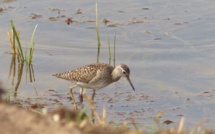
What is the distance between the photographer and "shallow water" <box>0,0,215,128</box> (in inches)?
492

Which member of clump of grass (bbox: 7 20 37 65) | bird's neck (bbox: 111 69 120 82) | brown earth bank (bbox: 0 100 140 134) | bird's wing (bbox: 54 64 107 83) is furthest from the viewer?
clump of grass (bbox: 7 20 37 65)

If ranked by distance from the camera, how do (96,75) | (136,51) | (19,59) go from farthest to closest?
1. (136,51)
2. (19,59)
3. (96,75)

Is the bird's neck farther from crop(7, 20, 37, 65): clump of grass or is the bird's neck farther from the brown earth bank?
the brown earth bank

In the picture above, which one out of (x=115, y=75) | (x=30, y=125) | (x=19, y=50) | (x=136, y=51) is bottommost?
(x=136, y=51)

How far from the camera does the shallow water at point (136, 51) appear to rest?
12.5 m

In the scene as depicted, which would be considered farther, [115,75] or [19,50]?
[19,50]

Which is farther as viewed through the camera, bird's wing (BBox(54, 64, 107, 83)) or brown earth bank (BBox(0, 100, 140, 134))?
bird's wing (BBox(54, 64, 107, 83))

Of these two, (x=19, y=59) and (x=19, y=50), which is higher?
(x=19, y=50)

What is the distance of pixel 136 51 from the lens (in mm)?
15031

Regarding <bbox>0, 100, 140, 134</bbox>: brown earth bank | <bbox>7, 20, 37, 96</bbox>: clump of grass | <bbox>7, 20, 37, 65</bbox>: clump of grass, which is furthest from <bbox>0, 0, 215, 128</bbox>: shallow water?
<bbox>0, 100, 140, 134</bbox>: brown earth bank

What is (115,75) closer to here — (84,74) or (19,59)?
(84,74)

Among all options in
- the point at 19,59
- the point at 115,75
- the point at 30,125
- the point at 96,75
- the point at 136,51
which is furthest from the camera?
the point at 136,51

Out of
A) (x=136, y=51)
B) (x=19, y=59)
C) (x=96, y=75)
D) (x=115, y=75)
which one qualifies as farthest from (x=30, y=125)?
(x=136, y=51)

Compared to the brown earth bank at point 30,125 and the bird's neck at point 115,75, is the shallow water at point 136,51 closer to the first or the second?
the bird's neck at point 115,75
